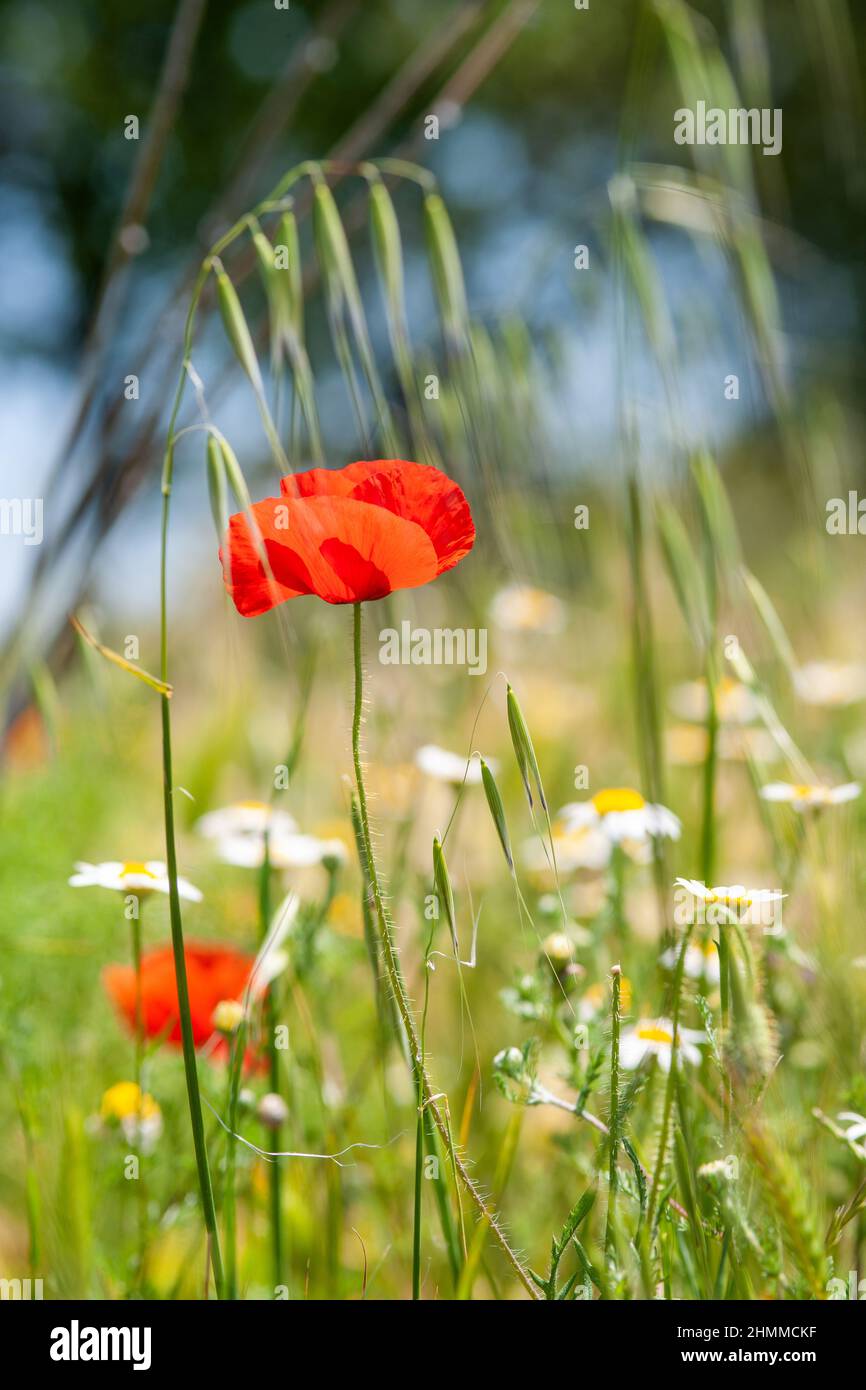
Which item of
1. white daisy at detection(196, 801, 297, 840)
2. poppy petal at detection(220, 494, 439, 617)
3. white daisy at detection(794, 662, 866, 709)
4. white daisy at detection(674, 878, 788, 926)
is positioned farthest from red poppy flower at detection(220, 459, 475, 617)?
white daisy at detection(794, 662, 866, 709)

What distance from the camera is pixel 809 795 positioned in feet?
1.36

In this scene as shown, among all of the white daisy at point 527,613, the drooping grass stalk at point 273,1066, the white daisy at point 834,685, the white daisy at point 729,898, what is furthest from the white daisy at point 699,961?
the white daisy at point 527,613

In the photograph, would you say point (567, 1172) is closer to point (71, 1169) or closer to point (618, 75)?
point (71, 1169)

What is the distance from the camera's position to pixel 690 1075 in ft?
1.22

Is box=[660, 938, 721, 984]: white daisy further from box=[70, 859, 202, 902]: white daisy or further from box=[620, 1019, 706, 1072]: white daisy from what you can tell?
box=[70, 859, 202, 902]: white daisy

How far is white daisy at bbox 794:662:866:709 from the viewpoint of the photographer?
790mm

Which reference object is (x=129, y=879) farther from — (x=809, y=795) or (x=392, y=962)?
(x=809, y=795)

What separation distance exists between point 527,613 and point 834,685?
0.86 ft

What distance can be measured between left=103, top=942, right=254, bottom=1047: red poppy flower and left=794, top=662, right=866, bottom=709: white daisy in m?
0.46

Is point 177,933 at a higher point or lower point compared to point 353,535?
lower

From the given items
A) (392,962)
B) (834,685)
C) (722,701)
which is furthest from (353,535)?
(834,685)

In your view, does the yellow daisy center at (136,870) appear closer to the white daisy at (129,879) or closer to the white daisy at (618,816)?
the white daisy at (129,879)
